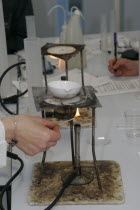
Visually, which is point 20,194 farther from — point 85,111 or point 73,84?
point 85,111

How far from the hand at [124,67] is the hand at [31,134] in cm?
80

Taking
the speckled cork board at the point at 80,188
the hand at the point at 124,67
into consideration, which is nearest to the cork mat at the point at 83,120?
the speckled cork board at the point at 80,188

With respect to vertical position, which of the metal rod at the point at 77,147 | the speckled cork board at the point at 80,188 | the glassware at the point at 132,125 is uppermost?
the metal rod at the point at 77,147

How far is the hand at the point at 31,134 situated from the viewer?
96cm

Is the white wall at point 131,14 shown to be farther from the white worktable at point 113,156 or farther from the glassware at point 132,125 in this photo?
the glassware at point 132,125

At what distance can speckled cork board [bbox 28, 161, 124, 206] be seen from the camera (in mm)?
891

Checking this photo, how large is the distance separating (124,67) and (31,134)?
0.89m

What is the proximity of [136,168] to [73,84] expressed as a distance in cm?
29

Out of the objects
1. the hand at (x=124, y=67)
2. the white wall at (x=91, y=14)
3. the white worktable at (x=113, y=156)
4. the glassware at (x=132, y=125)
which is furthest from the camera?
the white wall at (x=91, y=14)

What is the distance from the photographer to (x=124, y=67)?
5.72 ft

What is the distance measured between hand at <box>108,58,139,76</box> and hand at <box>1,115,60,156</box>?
31.7 inches

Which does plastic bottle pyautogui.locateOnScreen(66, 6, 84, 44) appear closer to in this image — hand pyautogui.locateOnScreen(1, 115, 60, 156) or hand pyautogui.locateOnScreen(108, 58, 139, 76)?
hand pyautogui.locateOnScreen(108, 58, 139, 76)

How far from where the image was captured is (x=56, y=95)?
0.97 m

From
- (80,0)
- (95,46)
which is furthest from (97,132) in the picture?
(80,0)
